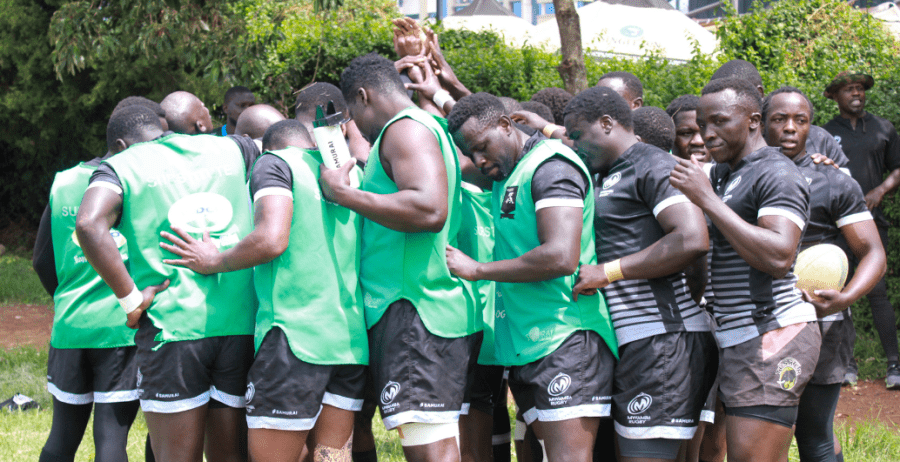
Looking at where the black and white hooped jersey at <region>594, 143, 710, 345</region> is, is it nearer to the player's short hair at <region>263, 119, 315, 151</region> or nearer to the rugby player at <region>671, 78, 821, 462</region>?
the rugby player at <region>671, 78, 821, 462</region>

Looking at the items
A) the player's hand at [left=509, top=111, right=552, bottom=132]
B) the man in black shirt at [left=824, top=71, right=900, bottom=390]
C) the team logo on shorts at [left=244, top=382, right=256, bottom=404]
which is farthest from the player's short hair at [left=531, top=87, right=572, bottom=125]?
the team logo on shorts at [left=244, top=382, right=256, bottom=404]

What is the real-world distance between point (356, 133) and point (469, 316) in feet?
4.35

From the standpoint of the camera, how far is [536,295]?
10.2ft

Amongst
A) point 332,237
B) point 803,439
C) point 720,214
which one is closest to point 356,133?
point 332,237

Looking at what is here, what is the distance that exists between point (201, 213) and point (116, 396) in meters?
1.08

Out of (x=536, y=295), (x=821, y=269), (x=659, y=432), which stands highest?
(x=536, y=295)

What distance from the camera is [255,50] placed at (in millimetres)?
8633

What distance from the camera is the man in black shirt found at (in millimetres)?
6387

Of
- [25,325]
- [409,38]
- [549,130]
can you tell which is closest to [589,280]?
[549,130]

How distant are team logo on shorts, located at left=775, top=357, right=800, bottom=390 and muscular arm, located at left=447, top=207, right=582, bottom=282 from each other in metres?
0.85

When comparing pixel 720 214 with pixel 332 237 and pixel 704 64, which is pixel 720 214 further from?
pixel 704 64

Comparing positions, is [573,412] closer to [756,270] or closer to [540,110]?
[756,270]

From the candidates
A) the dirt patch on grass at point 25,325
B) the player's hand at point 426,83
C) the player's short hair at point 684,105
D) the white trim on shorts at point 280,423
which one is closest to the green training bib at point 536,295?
the white trim on shorts at point 280,423

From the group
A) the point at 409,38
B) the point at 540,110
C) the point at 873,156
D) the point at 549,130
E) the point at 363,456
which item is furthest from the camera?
the point at 873,156
